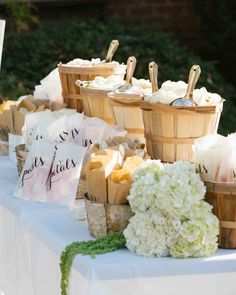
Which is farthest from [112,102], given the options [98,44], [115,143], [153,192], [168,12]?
[168,12]

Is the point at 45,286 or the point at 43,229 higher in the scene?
the point at 43,229

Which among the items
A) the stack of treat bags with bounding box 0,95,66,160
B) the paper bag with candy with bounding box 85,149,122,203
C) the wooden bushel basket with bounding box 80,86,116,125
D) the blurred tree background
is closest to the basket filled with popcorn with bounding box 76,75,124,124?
the wooden bushel basket with bounding box 80,86,116,125

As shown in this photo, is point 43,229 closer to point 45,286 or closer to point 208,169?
point 45,286

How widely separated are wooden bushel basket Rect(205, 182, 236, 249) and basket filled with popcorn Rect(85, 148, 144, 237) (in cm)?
21

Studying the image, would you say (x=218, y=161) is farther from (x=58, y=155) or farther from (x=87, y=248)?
(x=58, y=155)

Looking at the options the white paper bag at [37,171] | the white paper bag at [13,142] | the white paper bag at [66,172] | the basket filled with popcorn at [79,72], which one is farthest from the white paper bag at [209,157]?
the white paper bag at [13,142]

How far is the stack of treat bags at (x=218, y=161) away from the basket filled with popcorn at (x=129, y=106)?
20.9 inches

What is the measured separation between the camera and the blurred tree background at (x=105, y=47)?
6293 mm

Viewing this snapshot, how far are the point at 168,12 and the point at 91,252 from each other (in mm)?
5421

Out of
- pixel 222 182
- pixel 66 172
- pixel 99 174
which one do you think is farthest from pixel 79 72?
pixel 222 182

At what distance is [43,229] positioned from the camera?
239 centimetres

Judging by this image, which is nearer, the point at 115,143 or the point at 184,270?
the point at 184,270

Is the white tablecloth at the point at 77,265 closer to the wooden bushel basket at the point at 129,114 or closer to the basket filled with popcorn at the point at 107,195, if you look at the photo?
the basket filled with popcorn at the point at 107,195

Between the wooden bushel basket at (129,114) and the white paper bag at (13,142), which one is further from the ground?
the wooden bushel basket at (129,114)
